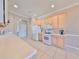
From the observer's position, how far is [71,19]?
218 inches

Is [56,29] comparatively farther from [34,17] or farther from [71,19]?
[34,17]

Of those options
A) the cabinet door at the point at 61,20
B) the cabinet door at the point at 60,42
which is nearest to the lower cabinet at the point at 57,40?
the cabinet door at the point at 60,42

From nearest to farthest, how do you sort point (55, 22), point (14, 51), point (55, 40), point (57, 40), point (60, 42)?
point (14, 51)
point (60, 42)
point (57, 40)
point (55, 40)
point (55, 22)

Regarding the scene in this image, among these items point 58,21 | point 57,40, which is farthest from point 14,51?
point 58,21

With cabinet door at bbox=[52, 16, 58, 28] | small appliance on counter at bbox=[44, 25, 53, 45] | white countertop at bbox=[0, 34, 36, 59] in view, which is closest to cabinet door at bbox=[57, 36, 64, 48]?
small appliance on counter at bbox=[44, 25, 53, 45]

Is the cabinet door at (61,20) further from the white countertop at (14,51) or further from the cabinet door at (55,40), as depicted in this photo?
the white countertop at (14,51)

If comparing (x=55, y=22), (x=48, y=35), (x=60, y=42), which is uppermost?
(x=55, y=22)

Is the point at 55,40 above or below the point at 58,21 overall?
below

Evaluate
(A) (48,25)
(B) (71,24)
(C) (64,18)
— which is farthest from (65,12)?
(A) (48,25)

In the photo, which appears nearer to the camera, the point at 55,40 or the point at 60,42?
the point at 60,42

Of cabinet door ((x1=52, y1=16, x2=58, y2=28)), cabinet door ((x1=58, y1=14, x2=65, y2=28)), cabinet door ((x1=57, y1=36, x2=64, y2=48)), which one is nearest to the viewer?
cabinet door ((x1=57, y1=36, x2=64, y2=48))

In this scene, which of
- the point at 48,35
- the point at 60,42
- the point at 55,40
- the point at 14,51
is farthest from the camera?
the point at 48,35

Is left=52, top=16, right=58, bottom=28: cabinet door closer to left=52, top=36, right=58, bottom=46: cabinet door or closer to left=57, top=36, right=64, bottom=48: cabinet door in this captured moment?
left=52, top=36, right=58, bottom=46: cabinet door

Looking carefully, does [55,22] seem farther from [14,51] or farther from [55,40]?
[14,51]
